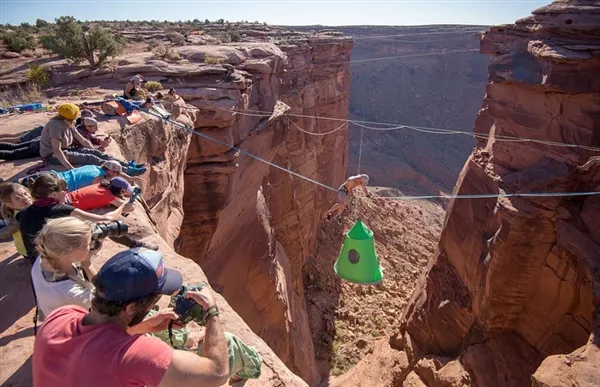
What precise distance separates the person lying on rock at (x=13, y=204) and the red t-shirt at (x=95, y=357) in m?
1.76

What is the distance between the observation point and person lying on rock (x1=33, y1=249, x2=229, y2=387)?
5.79 feet

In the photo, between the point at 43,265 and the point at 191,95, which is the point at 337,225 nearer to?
the point at 191,95

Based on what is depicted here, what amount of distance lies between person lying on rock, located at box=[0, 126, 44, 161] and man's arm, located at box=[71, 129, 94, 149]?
712 millimetres

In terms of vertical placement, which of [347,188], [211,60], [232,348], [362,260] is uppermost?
[211,60]

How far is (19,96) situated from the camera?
29.8 ft

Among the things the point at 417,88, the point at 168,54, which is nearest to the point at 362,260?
the point at 168,54

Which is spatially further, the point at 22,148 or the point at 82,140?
the point at 22,148

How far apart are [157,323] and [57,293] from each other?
0.76 m

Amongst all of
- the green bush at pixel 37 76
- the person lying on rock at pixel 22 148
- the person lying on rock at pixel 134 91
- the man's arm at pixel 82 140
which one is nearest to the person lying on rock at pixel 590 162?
the man's arm at pixel 82 140

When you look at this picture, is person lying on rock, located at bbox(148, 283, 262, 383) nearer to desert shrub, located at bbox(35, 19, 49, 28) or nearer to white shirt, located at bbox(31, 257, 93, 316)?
white shirt, located at bbox(31, 257, 93, 316)

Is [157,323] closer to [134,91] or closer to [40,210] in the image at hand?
[40,210]

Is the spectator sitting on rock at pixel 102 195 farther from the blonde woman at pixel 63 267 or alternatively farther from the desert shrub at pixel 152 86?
the desert shrub at pixel 152 86

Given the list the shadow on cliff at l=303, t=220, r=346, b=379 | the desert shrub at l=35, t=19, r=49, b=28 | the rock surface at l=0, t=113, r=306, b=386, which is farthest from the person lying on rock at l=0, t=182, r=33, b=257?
the desert shrub at l=35, t=19, r=49, b=28

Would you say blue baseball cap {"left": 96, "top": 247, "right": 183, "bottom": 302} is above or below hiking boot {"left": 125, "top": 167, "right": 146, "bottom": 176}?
above
